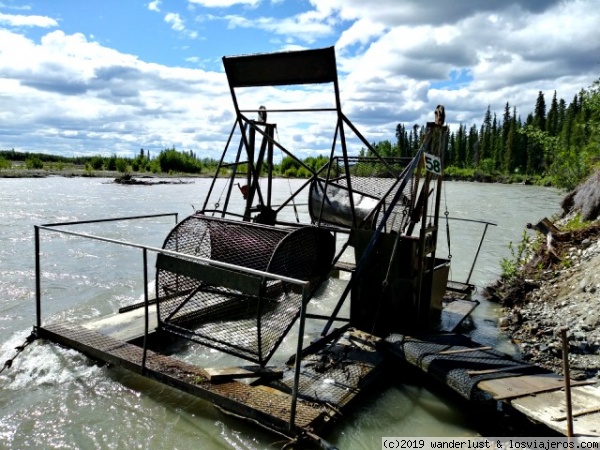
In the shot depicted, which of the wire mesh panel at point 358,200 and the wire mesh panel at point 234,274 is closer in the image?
the wire mesh panel at point 234,274

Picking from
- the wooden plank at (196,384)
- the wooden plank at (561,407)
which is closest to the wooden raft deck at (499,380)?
the wooden plank at (561,407)

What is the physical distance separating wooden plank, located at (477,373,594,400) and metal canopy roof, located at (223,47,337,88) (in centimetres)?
366

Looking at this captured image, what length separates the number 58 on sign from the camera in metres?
6.31

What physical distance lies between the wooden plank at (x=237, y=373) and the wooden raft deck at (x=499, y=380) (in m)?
1.43

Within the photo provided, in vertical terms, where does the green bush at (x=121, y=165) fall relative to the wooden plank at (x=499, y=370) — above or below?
above

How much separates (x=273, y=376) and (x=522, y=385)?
2.42 meters

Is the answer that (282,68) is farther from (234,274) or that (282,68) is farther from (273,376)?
(273,376)

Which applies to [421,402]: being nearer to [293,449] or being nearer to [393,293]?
[393,293]

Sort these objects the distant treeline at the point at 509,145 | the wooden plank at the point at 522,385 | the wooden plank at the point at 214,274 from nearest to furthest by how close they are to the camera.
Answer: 1. the wooden plank at the point at 522,385
2. the wooden plank at the point at 214,274
3. the distant treeline at the point at 509,145

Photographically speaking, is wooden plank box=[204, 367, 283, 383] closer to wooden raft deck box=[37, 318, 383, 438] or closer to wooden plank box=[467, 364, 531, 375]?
wooden raft deck box=[37, 318, 383, 438]

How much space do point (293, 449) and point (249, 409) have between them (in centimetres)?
56

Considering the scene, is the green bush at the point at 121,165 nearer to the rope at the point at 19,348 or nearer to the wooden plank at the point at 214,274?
the rope at the point at 19,348

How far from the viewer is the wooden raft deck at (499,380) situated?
13.7 ft

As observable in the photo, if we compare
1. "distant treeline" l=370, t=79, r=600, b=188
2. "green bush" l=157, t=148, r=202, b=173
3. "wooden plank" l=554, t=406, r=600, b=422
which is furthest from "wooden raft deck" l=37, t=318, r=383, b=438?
"green bush" l=157, t=148, r=202, b=173
